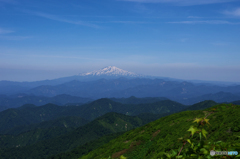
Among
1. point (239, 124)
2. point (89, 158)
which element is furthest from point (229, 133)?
point (89, 158)

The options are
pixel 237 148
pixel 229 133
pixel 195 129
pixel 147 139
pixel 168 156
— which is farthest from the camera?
pixel 147 139

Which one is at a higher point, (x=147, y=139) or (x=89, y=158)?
(x=147, y=139)

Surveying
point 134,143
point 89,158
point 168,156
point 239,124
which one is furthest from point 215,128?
point 89,158

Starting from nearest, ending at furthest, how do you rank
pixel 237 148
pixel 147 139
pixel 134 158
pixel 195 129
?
pixel 195 129 → pixel 237 148 → pixel 134 158 → pixel 147 139

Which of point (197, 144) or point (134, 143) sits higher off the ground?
point (197, 144)

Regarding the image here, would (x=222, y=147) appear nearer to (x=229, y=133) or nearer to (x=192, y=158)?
(x=192, y=158)

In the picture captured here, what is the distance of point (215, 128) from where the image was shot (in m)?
40.9

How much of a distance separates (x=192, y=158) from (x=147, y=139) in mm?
71585

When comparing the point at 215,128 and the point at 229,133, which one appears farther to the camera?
the point at 215,128

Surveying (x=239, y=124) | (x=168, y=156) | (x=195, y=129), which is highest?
(x=195, y=129)

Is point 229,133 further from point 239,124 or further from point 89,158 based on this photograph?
point 89,158

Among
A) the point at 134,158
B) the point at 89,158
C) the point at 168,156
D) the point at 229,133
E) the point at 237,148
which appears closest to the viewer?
the point at 237,148

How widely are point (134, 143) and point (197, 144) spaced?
7393 centimetres

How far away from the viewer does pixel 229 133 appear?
33562 millimetres
